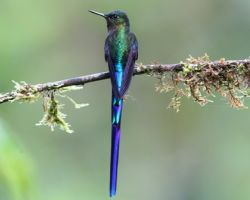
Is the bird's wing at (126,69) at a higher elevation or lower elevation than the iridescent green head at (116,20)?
lower

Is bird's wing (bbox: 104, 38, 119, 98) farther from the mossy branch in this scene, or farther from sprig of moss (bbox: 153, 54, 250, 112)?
sprig of moss (bbox: 153, 54, 250, 112)

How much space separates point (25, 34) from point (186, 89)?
8.25 metres

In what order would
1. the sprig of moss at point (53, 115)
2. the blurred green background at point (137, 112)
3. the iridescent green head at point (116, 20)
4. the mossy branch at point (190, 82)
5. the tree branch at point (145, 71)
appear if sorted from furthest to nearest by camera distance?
the blurred green background at point (137, 112) → the iridescent green head at point (116, 20) → the sprig of moss at point (53, 115) → the mossy branch at point (190, 82) → the tree branch at point (145, 71)

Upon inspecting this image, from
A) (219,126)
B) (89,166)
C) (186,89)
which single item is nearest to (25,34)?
(89,166)

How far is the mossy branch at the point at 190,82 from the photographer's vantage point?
3855 millimetres

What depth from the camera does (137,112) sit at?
12.3m

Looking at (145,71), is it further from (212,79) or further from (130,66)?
(212,79)

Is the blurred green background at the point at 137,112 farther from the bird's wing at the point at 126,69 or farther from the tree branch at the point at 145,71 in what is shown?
the tree branch at the point at 145,71

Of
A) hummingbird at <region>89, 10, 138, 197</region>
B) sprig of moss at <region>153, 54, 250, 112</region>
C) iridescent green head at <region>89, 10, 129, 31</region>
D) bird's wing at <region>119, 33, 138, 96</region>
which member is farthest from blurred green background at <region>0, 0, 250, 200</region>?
sprig of moss at <region>153, 54, 250, 112</region>

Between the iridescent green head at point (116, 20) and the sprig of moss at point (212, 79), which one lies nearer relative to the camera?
the sprig of moss at point (212, 79)

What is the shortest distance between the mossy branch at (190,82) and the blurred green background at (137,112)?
6.36 metres

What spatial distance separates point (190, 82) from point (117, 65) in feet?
1.58

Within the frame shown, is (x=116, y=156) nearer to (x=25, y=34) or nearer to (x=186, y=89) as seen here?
(x=186, y=89)

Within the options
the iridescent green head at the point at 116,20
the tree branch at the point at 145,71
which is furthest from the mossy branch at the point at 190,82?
the iridescent green head at the point at 116,20
